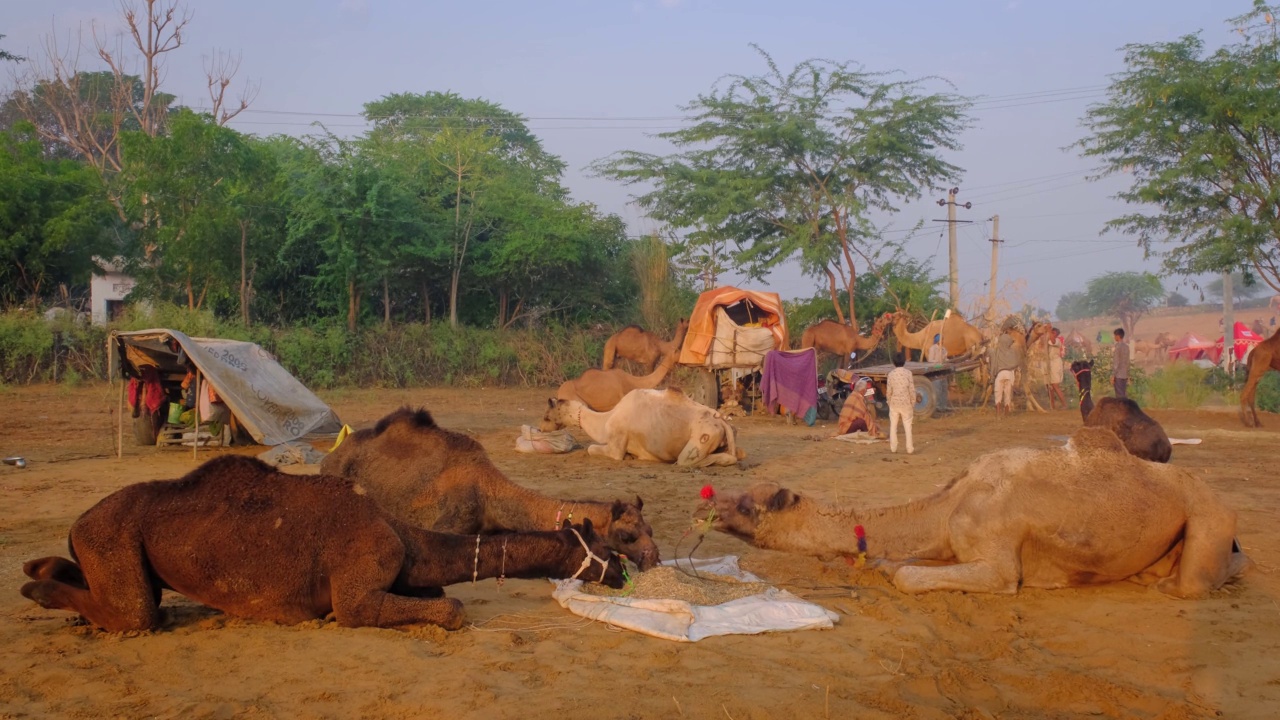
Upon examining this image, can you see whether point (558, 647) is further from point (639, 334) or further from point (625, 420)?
point (639, 334)

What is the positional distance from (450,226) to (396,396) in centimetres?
762

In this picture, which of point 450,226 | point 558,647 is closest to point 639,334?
point 450,226

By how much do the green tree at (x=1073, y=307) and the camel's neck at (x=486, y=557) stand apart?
83257 mm

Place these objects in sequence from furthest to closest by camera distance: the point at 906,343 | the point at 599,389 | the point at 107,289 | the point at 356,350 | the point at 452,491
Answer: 1. the point at 107,289
2. the point at 356,350
3. the point at 906,343
4. the point at 599,389
5. the point at 452,491

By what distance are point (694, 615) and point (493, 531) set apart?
2192mm

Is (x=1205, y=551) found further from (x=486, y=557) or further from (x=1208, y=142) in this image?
(x=1208, y=142)

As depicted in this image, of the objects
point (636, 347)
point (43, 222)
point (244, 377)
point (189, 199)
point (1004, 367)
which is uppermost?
point (189, 199)

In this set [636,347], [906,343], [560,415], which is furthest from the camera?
[906,343]

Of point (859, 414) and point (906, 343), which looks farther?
point (906, 343)

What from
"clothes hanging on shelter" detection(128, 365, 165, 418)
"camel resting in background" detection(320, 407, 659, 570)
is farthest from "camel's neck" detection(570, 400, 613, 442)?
"camel resting in background" detection(320, 407, 659, 570)

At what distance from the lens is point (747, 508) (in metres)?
7.67

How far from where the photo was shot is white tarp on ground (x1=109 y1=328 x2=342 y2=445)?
575 inches

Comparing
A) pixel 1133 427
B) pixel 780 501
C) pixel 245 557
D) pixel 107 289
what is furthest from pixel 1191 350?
pixel 245 557

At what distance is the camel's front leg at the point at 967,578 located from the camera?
277 inches
